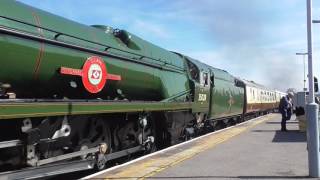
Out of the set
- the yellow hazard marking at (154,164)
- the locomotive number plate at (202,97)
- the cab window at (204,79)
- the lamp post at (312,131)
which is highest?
the cab window at (204,79)

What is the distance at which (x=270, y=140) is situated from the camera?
1733 centimetres

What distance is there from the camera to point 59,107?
8.59 meters

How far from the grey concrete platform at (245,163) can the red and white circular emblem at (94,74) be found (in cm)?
225

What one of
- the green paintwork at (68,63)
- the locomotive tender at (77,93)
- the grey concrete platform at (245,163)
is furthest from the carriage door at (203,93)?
the grey concrete platform at (245,163)

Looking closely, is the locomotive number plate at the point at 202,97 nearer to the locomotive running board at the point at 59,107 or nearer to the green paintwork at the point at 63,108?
the green paintwork at the point at 63,108

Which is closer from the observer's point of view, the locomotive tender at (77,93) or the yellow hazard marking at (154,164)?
the locomotive tender at (77,93)

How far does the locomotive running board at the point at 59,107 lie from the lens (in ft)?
24.0

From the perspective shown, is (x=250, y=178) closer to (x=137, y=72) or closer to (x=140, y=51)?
(x=137, y=72)

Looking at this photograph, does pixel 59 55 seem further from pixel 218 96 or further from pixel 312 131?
pixel 218 96

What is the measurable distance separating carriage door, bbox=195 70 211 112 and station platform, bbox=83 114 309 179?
4.27m

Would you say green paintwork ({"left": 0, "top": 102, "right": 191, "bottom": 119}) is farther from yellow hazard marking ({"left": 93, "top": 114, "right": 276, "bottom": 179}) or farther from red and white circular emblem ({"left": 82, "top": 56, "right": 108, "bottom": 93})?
yellow hazard marking ({"left": 93, "top": 114, "right": 276, "bottom": 179})

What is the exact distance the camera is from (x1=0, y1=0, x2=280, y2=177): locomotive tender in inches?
316

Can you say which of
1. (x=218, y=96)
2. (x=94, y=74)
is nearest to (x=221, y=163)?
(x=94, y=74)

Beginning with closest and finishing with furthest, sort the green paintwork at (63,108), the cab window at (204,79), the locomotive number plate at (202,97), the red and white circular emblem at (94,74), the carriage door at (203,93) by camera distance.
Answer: the green paintwork at (63,108) < the red and white circular emblem at (94,74) < the carriage door at (203,93) < the locomotive number plate at (202,97) < the cab window at (204,79)
